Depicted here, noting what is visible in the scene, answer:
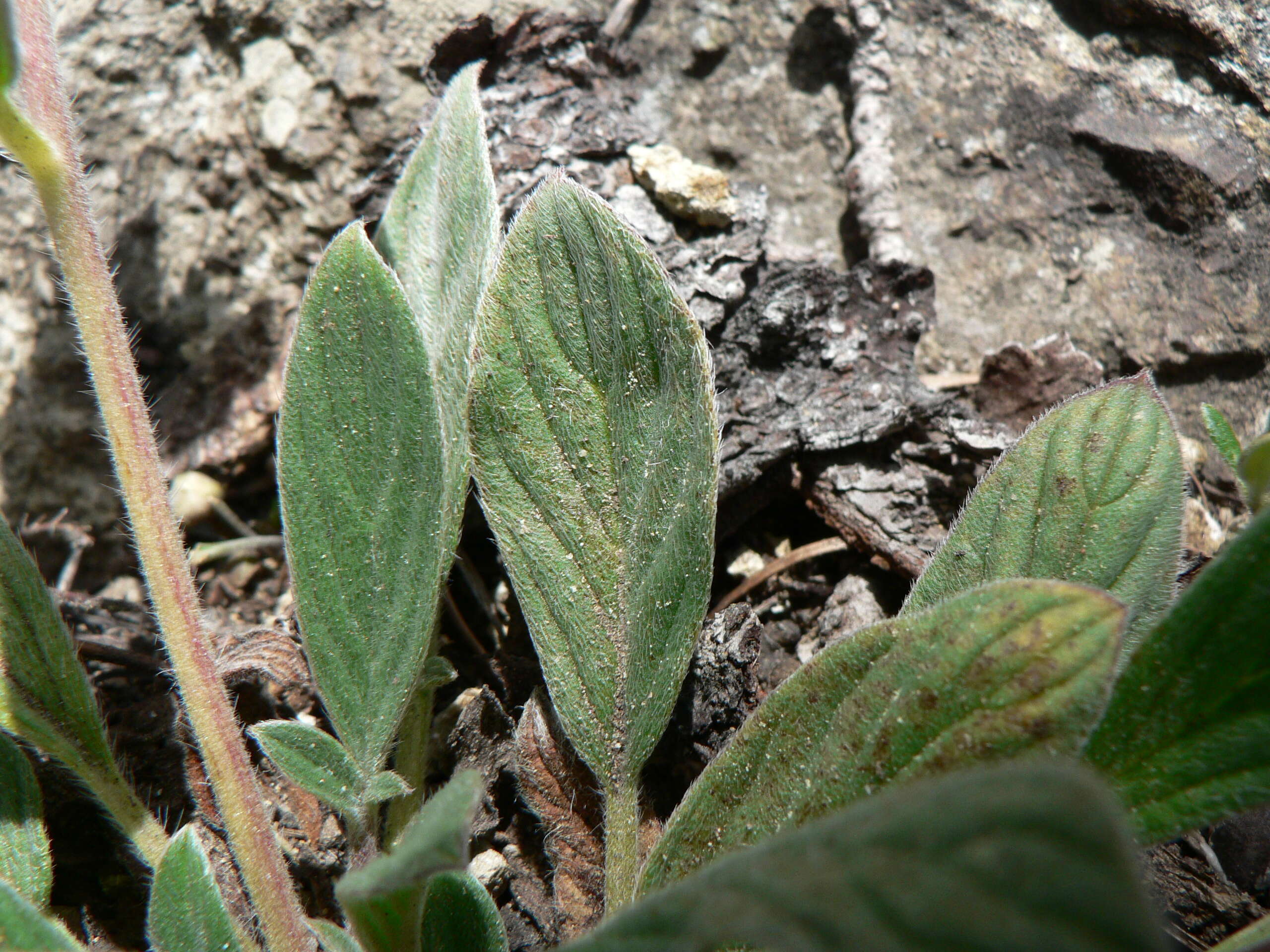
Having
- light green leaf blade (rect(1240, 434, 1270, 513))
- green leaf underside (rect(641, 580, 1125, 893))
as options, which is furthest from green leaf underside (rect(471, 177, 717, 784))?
light green leaf blade (rect(1240, 434, 1270, 513))

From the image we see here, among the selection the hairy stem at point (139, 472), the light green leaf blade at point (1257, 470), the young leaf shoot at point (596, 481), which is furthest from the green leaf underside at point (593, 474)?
the light green leaf blade at point (1257, 470)

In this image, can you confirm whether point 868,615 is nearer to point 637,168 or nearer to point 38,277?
point 637,168

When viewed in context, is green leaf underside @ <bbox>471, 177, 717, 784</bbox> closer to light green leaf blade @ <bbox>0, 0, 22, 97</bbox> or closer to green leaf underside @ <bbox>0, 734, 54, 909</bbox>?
light green leaf blade @ <bbox>0, 0, 22, 97</bbox>

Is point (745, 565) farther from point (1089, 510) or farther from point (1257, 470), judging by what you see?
point (1257, 470)

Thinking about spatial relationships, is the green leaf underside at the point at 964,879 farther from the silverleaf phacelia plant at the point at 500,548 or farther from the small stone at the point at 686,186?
the small stone at the point at 686,186

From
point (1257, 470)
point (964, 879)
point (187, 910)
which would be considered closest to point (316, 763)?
point (187, 910)

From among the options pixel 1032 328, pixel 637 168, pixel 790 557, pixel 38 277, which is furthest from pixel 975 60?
pixel 38 277
